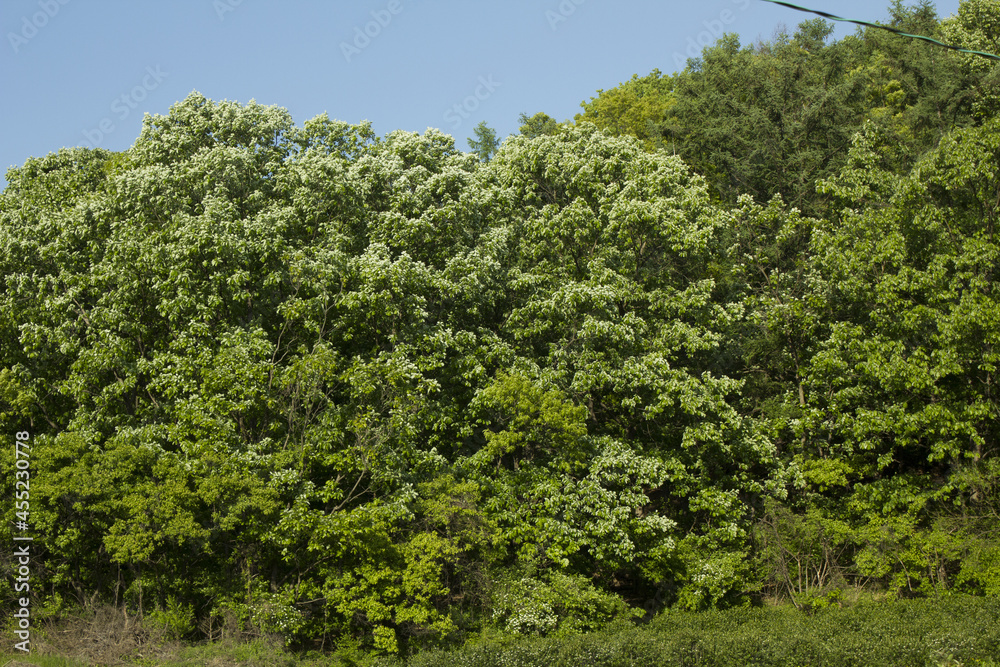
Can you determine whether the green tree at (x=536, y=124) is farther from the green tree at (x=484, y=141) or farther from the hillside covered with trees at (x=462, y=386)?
the hillside covered with trees at (x=462, y=386)

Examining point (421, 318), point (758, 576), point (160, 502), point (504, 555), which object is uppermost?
point (421, 318)

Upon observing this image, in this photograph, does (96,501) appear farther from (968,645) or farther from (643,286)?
(968,645)

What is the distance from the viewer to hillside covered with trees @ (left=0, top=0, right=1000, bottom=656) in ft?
63.3

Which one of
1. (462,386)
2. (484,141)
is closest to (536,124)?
(484,141)

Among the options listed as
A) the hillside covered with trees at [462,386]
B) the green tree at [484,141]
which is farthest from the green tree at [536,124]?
the hillside covered with trees at [462,386]

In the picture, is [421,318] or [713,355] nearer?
[421,318]

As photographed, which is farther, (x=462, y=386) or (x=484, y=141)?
(x=484, y=141)

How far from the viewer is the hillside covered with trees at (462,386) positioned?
63.3 feet

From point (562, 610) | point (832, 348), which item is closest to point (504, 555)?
point (562, 610)

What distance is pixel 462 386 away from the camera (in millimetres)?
23578

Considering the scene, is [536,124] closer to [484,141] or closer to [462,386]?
[484,141]

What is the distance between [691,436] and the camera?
893 inches

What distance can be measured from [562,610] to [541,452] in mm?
4532

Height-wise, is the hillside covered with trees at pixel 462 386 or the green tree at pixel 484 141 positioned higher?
the green tree at pixel 484 141
